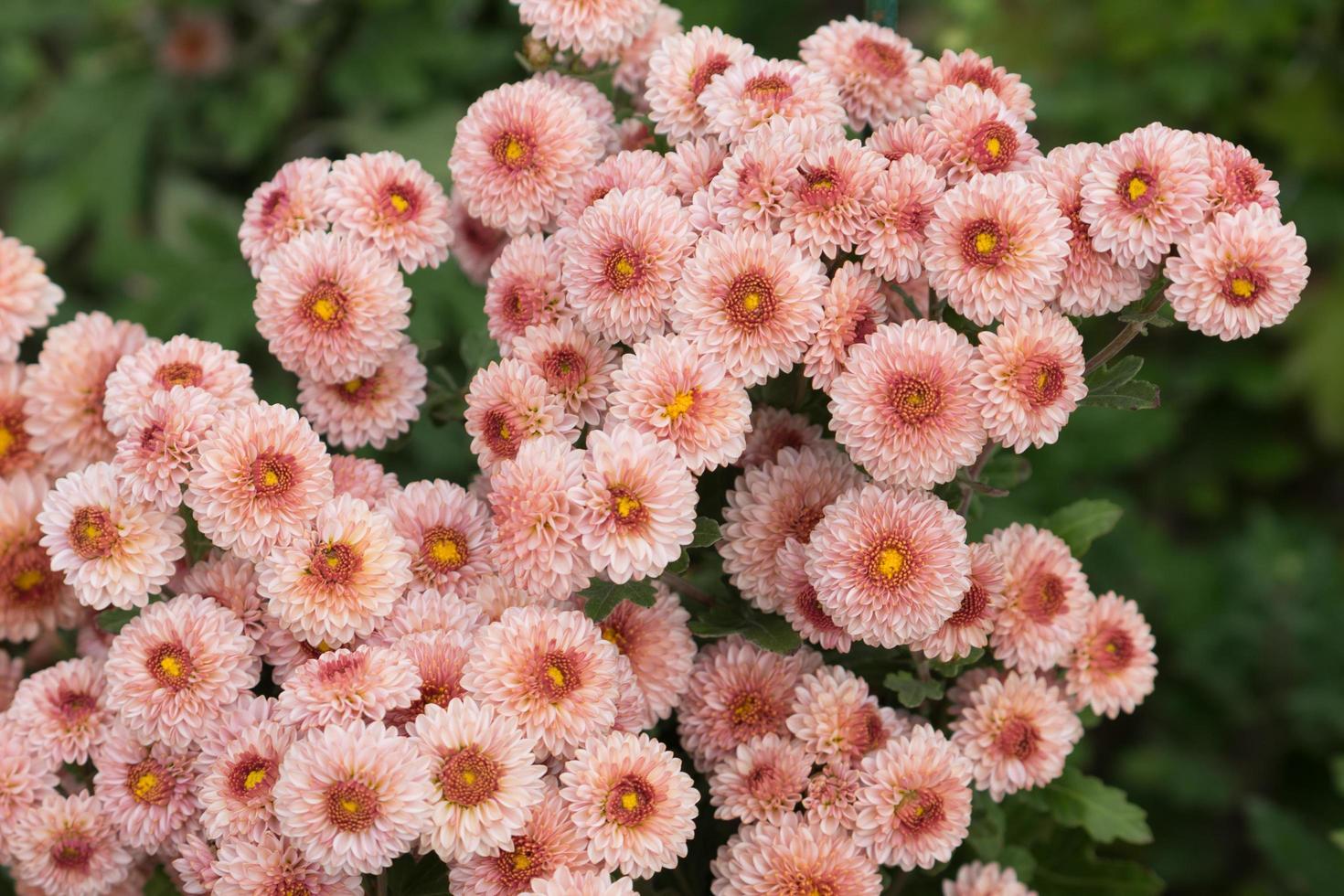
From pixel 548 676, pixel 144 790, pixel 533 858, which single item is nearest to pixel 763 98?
pixel 548 676

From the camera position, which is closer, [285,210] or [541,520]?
[541,520]

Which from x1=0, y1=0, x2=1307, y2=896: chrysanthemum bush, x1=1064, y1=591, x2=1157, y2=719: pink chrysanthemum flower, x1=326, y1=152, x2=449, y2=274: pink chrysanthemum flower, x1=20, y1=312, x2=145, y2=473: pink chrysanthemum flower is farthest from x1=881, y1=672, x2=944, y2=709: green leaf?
x1=20, y1=312, x2=145, y2=473: pink chrysanthemum flower

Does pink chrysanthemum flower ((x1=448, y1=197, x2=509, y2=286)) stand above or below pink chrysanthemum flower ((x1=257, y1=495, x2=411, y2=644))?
above

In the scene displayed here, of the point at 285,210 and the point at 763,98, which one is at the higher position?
the point at 763,98

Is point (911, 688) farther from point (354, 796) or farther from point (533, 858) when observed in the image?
point (354, 796)

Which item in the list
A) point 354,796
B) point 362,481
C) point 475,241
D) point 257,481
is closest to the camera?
point 354,796

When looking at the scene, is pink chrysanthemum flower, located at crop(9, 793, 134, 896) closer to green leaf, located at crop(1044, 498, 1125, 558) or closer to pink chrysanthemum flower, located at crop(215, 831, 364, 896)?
pink chrysanthemum flower, located at crop(215, 831, 364, 896)

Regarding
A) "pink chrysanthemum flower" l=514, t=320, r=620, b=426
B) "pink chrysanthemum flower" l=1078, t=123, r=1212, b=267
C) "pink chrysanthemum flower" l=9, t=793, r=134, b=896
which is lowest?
"pink chrysanthemum flower" l=9, t=793, r=134, b=896
